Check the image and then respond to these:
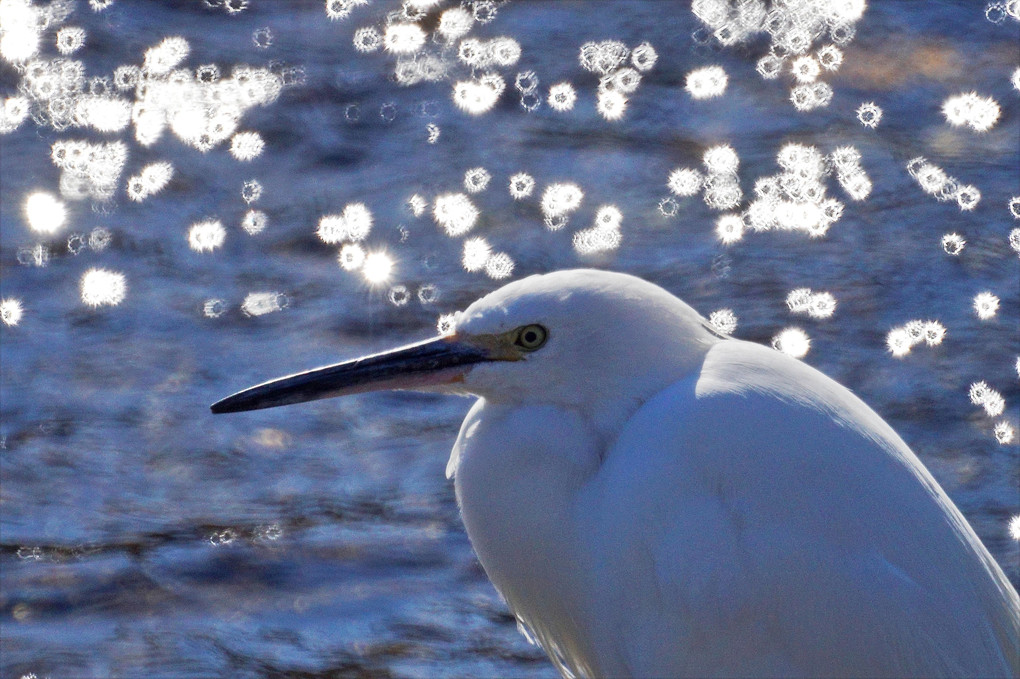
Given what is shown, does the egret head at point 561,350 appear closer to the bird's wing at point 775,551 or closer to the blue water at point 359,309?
the bird's wing at point 775,551

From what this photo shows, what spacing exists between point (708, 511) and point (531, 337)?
37 centimetres

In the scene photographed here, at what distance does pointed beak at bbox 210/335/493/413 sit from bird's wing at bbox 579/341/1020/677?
275 mm

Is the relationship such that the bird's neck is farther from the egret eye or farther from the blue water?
the blue water

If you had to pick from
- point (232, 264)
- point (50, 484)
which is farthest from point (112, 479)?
point (232, 264)

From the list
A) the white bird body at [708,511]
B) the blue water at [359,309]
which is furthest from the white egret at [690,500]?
the blue water at [359,309]

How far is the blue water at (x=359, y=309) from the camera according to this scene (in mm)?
3047

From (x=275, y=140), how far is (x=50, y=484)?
1.90 meters

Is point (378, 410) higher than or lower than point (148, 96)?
lower

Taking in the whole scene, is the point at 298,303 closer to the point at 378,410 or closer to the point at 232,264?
the point at 232,264

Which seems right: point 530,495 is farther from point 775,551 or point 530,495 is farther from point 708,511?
point 775,551

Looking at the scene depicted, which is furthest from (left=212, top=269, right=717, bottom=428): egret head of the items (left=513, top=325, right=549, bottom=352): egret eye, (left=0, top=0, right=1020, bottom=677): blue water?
(left=0, top=0, right=1020, bottom=677): blue water

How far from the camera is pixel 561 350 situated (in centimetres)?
198

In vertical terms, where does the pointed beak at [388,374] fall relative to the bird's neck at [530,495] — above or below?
above

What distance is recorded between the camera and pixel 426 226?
4.54 meters
